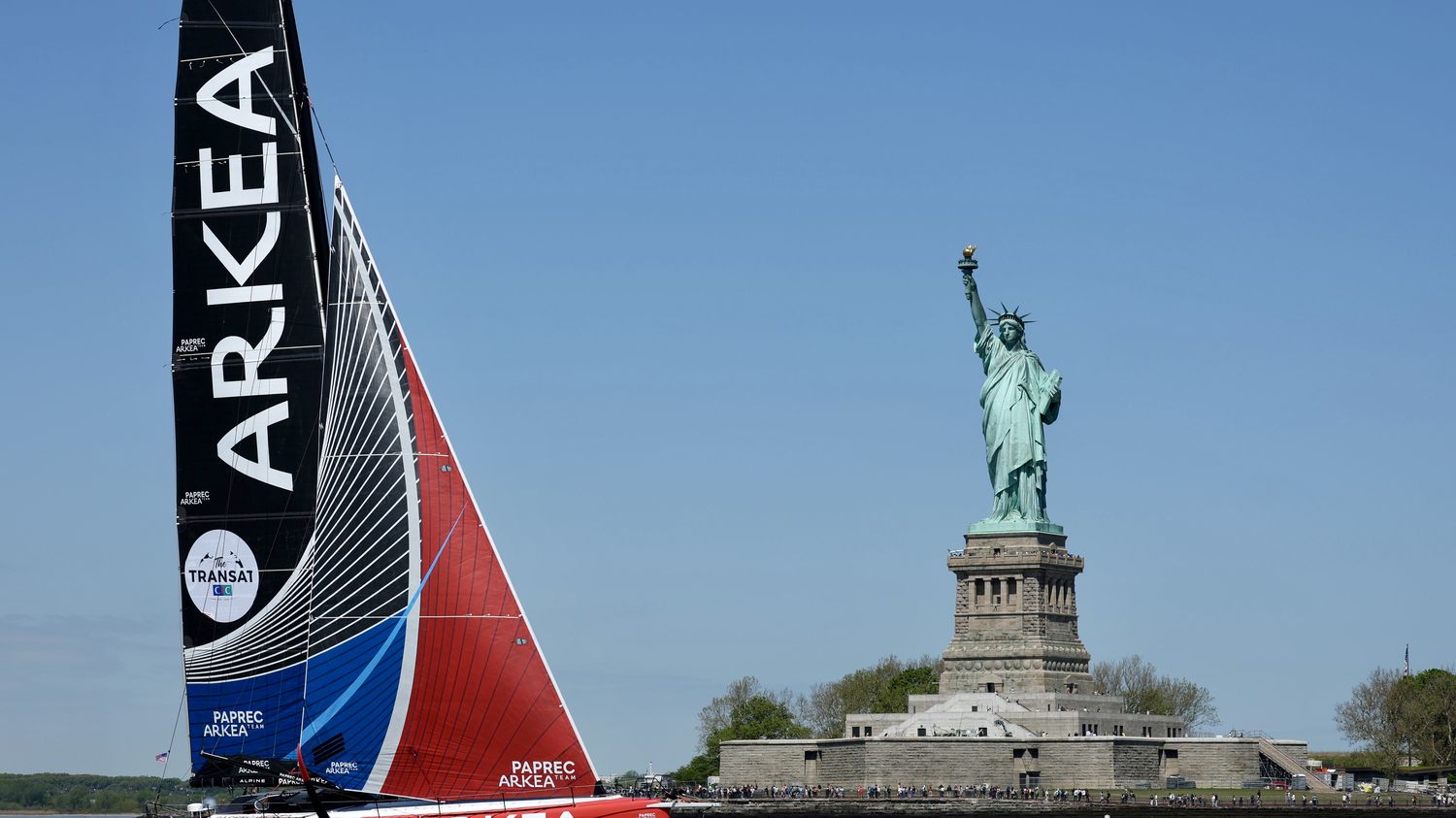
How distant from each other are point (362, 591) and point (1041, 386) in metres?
70.3

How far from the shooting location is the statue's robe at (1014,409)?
101m

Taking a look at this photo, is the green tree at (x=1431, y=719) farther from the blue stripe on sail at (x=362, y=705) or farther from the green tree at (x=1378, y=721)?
the blue stripe on sail at (x=362, y=705)

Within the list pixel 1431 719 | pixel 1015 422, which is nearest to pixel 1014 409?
pixel 1015 422

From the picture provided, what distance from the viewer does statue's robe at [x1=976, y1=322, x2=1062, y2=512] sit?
101 m

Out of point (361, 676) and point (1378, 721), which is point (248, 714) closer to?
point (361, 676)

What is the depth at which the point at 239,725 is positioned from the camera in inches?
1351

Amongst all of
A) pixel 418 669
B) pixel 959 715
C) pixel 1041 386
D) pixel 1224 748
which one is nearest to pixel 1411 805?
pixel 1224 748

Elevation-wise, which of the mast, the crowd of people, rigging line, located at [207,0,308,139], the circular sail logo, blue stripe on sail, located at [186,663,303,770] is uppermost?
rigging line, located at [207,0,308,139]

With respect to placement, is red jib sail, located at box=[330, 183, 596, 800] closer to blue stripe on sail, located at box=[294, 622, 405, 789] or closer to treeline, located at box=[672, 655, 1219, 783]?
blue stripe on sail, located at box=[294, 622, 405, 789]

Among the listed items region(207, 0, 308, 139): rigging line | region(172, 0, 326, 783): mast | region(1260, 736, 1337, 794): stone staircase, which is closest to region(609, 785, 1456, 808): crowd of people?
region(1260, 736, 1337, 794): stone staircase

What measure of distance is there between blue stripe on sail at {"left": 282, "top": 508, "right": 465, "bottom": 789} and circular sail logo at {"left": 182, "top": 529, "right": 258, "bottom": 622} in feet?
5.15

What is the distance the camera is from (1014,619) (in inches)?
3898

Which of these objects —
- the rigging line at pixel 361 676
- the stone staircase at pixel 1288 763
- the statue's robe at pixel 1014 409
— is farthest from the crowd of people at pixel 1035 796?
the rigging line at pixel 361 676

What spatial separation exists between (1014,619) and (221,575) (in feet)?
224
